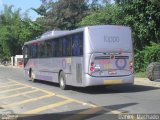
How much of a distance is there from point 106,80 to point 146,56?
42.2 feet

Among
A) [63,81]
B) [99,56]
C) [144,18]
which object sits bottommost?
[63,81]

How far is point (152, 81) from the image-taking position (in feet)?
83.6

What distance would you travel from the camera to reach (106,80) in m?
20.1

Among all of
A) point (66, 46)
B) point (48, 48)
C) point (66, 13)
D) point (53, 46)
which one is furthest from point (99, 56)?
point (66, 13)

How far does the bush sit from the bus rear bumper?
455 inches

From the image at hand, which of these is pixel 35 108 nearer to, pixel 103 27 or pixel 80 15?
pixel 103 27

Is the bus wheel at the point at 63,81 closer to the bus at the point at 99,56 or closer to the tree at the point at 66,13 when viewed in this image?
the bus at the point at 99,56

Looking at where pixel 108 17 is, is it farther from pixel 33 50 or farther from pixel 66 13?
pixel 66 13

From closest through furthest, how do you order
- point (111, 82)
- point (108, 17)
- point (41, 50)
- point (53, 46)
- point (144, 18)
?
point (111, 82) < point (53, 46) < point (41, 50) < point (144, 18) < point (108, 17)

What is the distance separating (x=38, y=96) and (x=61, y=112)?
580 cm

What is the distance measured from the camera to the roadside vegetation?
33.3 metres

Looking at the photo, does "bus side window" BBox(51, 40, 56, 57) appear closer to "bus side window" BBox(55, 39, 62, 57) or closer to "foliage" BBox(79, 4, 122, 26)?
"bus side window" BBox(55, 39, 62, 57)

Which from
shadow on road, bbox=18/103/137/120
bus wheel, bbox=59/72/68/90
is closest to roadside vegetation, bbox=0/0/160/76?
bus wheel, bbox=59/72/68/90

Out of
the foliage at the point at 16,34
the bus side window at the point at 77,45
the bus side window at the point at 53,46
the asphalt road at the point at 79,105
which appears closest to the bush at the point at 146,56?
the bus side window at the point at 53,46
